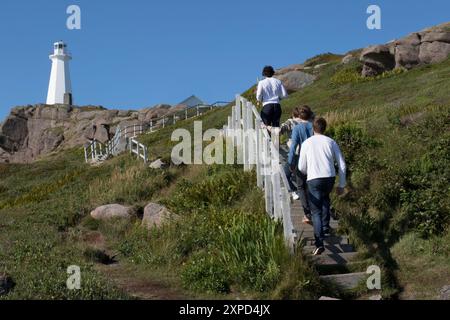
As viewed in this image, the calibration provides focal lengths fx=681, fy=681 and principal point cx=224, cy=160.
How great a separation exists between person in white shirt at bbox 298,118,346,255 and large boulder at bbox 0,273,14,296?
4.07 m

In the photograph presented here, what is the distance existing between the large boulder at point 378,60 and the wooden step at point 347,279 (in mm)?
24176

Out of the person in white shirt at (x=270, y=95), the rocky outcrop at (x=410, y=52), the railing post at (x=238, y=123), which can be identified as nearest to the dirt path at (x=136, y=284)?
the person in white shirt at (x=270, y=95)

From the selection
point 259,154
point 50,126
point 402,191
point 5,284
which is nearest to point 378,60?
point 259,154

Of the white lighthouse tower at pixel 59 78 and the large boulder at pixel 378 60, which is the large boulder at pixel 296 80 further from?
the white lighthouse tower at pixel 59 78

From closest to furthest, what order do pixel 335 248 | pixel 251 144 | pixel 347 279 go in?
pixel 347 279, pixel 335 248, pixel 251 144

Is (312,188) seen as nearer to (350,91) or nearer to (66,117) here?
(350,91)

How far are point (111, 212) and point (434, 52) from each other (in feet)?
65.5

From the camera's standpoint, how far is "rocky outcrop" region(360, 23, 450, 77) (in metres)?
30.3

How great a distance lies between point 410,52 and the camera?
30.8 m

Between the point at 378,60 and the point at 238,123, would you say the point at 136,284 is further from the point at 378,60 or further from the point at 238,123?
the point at 378,60

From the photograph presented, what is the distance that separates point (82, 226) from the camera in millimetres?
15078

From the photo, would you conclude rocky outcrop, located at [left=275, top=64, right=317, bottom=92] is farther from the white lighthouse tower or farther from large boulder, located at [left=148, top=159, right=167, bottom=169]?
the white lighthouse tower
